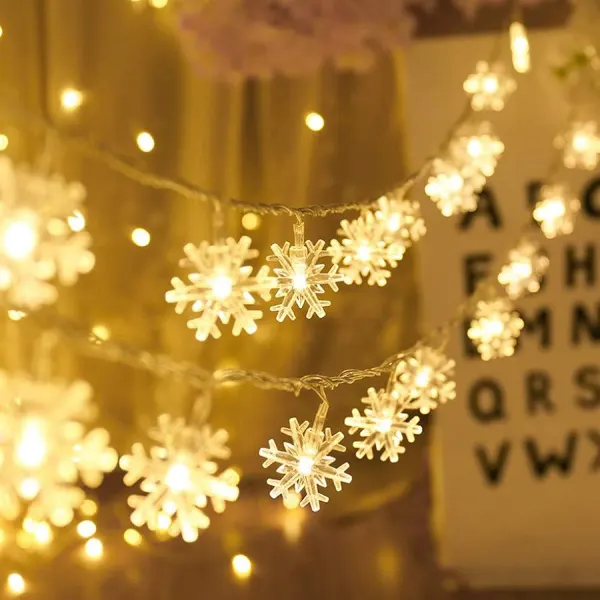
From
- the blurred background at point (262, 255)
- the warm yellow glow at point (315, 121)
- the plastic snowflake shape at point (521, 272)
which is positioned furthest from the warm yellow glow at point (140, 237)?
the plastic snowflake shape at point (521, 272)

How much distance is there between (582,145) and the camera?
1.02 meters

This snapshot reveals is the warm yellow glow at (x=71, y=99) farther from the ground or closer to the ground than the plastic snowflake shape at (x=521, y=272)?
farther from the ground

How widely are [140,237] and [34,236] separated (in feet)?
3.20

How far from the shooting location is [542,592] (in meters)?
1.17

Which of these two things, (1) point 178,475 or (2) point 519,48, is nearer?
(1) point 178,475

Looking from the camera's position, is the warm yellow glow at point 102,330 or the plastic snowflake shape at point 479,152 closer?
the plastic snowflake shape at point 479,152

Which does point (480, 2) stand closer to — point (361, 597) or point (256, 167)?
point (256, 167)

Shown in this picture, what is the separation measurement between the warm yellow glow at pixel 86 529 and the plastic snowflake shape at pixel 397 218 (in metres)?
1.00

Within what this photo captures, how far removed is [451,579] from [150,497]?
856mm

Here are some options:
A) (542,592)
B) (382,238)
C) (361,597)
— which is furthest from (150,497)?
(542,592)

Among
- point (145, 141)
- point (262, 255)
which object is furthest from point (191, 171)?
point (262, 255)

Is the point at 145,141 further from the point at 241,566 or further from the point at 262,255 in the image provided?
the point at 241,566

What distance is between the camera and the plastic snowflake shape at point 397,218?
31.8 inches

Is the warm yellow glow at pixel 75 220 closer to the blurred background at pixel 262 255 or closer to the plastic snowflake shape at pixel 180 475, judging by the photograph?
the plastic snowflake shape at pixel 180 475
